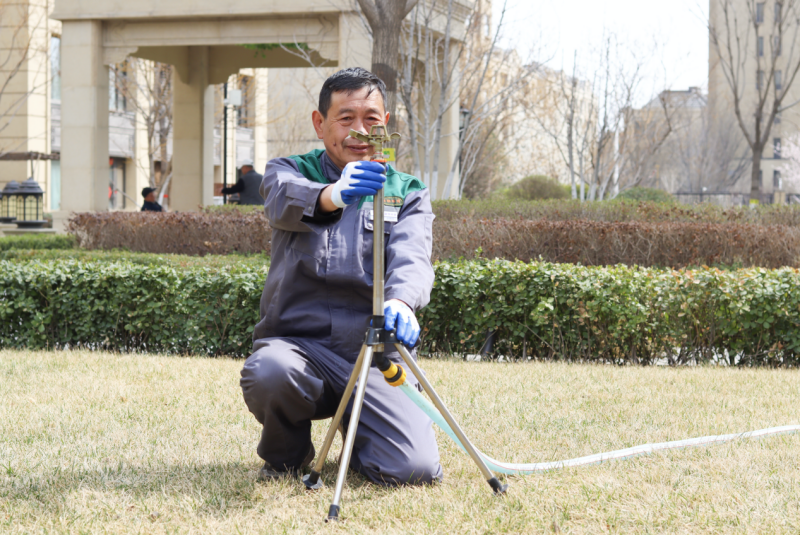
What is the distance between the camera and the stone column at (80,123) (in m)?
13.6

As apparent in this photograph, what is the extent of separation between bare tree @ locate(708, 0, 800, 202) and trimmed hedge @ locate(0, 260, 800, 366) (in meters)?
8.77

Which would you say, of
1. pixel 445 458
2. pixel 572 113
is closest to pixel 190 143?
pixel 572 113

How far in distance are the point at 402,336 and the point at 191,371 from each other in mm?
3169

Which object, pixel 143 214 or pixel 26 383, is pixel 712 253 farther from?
pixel 143 214

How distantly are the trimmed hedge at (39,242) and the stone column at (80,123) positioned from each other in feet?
4.21

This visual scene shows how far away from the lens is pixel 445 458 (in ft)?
11.5

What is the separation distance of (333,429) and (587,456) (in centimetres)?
127

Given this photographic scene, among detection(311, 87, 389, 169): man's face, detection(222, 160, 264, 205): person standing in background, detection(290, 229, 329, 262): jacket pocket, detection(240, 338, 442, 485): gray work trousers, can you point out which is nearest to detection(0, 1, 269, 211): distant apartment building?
detection(222, 160, 264, 205): person standing in background

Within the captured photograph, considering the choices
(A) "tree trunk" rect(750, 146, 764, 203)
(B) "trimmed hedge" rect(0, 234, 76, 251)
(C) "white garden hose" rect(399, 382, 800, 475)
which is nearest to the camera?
(C) "white garden hose" rect(399, 382, 800, 475)

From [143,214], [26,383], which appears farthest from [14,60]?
[26,383]

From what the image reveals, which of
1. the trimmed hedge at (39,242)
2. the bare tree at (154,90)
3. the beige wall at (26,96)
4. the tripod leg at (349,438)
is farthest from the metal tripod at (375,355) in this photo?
the beige wall at (26,96)

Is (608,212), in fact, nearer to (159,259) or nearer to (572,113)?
(159,259)

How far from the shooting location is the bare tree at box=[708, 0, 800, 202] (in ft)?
48.7

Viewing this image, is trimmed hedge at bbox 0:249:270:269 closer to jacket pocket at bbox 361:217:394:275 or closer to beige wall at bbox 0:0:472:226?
jacket pocket at bbox 361:217:394:275
